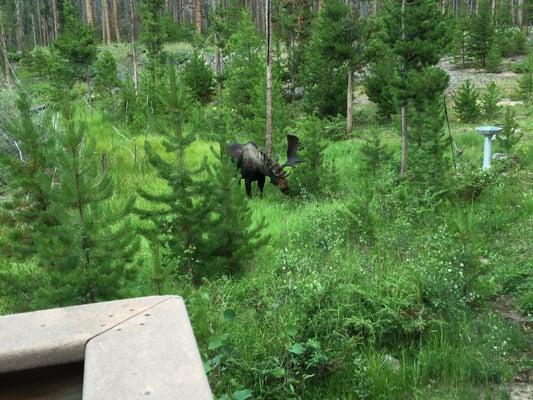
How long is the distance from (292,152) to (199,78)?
14.8 metres

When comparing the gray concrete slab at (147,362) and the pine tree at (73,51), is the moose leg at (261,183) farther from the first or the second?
the pine tree at (73,51)

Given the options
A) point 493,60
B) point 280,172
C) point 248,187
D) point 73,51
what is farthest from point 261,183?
point 493,60

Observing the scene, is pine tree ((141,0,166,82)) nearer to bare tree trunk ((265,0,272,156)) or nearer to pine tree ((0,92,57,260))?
bare tree trunk ((265,0,272,156))

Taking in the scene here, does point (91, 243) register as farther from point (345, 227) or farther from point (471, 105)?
point (471, 105)

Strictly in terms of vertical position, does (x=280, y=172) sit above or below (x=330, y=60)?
below

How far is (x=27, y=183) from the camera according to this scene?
185 inches

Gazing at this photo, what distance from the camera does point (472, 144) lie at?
13.9 m

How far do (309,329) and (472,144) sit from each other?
10356 mm

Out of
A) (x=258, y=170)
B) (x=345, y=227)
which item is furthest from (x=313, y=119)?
(x=345, y=227)

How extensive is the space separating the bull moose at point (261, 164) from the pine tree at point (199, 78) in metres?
13.9

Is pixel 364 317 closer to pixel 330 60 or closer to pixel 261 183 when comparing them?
pixel 261 183

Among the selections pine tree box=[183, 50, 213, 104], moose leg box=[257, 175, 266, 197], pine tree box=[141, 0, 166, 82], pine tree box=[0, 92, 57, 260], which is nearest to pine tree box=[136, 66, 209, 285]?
pine tree box=[0, 92, 57, 260]

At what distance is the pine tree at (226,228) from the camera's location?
5871mm

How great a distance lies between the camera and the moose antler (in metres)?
10.2
